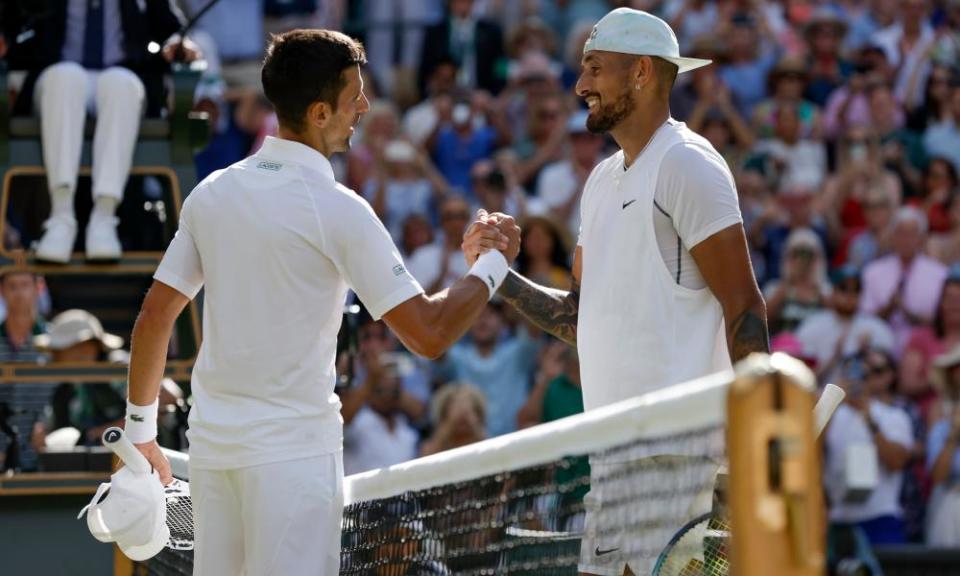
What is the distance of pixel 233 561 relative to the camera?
4621 mm

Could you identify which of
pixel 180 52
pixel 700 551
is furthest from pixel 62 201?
pixel 700 551

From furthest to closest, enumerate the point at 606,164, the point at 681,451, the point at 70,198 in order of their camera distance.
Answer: the point at 70,198 → the point at 606,164 → the point at 681,451

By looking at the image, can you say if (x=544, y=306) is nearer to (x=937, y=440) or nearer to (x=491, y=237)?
(x=491, y=237)

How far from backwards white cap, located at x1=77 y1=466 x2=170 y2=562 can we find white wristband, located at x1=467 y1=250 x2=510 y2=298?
103 cm

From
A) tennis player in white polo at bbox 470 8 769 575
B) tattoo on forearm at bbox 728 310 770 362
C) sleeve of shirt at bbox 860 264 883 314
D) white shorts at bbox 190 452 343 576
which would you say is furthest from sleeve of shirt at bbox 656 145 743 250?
sleeve of shirt at bbox 860 264 883 314

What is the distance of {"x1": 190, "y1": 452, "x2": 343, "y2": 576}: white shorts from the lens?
176 inches

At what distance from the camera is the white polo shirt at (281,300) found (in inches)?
178

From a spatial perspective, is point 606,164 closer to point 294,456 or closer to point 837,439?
point 294,456

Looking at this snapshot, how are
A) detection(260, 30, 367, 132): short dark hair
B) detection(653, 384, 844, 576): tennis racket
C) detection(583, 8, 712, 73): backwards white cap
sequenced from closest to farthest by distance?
detection(653, 384, 844, 576): tennis racket → detection(260, 30, 367, 132): short dark hair → detection(583, 8, 712, 73): backwards white cap

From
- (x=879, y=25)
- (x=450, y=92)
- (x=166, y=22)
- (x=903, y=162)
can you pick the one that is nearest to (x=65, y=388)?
(x=166, y=22)

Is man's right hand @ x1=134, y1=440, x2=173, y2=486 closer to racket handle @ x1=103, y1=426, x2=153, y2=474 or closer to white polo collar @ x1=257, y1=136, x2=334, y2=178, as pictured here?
racket handle @ x1=103, y1=426, x2=153, y2=474

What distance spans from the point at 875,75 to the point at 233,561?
11.0 m

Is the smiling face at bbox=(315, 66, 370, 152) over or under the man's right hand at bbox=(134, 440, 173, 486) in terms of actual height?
over

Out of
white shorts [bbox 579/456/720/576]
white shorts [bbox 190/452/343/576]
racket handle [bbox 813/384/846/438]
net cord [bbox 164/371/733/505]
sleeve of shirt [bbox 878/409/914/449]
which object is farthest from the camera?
sleeve of shirt [bbox 878/409/914/449]
